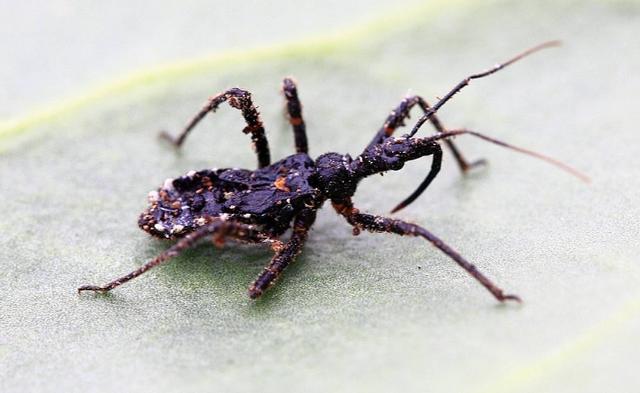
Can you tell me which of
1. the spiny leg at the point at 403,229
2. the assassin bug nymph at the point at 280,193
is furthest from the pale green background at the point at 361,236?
the assassin bug nymph at the point at 280,193

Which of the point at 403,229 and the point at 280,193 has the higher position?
the point at 280,193

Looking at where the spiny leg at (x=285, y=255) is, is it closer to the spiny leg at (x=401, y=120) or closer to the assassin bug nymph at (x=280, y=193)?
the assassin bug nymph at (x=280, y=193)

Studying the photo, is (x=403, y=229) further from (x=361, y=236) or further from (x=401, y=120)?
(x=401, y=120)

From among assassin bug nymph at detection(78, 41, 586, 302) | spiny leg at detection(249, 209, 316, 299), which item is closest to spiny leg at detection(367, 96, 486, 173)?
assassin bug nymph at detection(78, 41, 586, 302)

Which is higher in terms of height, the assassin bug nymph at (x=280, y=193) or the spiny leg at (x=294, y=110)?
the spiny leg at (x=294, y=110)

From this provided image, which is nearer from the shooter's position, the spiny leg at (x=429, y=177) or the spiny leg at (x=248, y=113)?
the spiny leg at (x=429, y=177)

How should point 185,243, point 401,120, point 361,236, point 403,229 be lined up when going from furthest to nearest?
1. point 401,120
2. point 361,236
3. point 403,229
4. point 185,243

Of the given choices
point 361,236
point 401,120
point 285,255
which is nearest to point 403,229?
point 361,236
